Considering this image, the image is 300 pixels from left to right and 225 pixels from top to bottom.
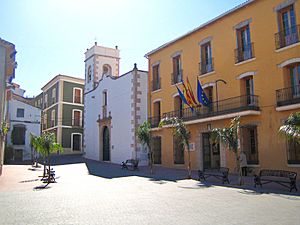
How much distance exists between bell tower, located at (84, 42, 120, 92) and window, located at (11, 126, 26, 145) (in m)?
8.59

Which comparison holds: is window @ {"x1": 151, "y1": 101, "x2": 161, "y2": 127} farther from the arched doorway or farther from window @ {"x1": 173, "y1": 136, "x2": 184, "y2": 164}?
the arched doorway

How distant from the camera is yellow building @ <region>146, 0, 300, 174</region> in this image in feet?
48.0

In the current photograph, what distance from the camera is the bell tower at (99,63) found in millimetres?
32562

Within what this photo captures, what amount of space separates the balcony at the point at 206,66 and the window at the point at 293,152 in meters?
6.63

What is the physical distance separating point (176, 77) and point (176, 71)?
52cm

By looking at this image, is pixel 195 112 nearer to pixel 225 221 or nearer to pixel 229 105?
pixel 229 105

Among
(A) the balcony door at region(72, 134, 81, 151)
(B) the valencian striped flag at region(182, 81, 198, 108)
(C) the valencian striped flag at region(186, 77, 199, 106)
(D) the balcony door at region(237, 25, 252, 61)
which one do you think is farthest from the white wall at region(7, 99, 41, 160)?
(D) the balcony door at region(237, 25, 252, 61)

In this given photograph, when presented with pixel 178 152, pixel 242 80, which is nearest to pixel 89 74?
pixel 178 152

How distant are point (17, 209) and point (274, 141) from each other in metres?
11.5

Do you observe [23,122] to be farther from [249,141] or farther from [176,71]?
[249,141]

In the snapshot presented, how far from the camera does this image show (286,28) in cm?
1508

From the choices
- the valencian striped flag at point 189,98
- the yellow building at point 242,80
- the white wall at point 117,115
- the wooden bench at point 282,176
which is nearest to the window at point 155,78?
the yellow building at point 242,80

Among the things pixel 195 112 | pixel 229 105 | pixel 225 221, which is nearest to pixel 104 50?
pixel 195 112

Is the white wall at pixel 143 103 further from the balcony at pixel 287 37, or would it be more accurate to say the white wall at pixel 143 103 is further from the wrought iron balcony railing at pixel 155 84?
the balcony at pixel 287 37
